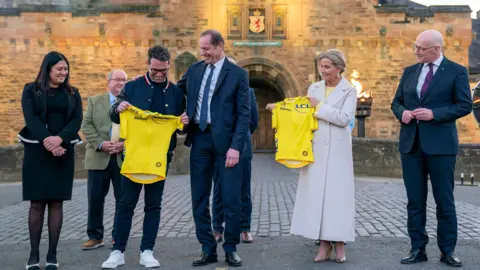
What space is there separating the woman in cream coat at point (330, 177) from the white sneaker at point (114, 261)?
1621 mm

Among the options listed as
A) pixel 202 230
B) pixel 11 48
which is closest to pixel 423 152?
pixel 202 230

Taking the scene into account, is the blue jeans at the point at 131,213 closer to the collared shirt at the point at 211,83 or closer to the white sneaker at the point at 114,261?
the white sneaker at the point at 114,261

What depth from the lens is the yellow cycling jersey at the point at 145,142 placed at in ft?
15.6

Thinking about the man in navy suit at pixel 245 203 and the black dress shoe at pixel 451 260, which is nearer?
the black dress shoe at pixel 451 260

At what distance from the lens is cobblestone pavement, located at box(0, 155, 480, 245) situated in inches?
261

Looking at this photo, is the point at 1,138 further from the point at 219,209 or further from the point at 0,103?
the point at 219,209

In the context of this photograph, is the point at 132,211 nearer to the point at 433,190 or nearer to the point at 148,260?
the point at 148,260

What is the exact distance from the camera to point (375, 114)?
23.5 metres

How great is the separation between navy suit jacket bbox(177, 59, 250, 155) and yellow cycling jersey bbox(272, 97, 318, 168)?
0.51 meters

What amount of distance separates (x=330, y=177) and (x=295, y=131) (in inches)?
21.7

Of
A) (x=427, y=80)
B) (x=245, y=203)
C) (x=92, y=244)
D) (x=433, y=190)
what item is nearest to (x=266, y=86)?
(x=245, y=203)

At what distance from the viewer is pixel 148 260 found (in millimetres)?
4746

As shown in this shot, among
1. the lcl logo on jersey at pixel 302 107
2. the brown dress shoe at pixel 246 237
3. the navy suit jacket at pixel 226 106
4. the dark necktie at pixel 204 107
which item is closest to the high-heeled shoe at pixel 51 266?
the navy suit jacket at pixel 226 106

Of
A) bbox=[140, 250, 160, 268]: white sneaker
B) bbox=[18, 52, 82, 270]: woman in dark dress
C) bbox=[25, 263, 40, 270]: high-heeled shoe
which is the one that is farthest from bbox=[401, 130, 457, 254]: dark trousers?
bbox=[25, 263, 40, 270]: high-heeled shoe
